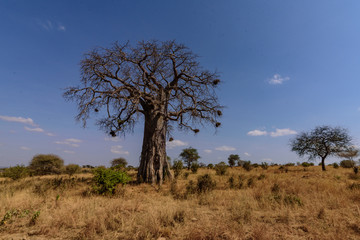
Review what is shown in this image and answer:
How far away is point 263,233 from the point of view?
3.13 metres

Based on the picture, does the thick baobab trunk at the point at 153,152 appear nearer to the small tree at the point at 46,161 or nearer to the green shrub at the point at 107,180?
the green shrub at the point at 107,180

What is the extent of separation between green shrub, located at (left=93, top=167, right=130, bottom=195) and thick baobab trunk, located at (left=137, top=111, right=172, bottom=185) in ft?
7.52

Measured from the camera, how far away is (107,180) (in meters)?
6.89

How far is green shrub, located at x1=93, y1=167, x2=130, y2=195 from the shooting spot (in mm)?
6824

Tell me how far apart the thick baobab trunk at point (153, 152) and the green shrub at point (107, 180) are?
229 centimetres

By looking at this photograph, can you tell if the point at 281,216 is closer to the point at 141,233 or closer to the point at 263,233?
the point at 263,233

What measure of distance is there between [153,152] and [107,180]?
327cm

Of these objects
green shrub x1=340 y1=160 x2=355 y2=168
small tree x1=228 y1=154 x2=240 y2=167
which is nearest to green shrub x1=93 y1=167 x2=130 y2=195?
small tree x1=228 y1=154 x2=240 y2=167

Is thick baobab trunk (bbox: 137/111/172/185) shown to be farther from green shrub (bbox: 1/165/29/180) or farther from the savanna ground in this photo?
green shrub (bbox: 1/165/29/180)

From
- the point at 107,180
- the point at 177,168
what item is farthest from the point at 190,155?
the point at 107,180

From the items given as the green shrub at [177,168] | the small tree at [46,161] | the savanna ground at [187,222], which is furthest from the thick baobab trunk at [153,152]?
the small tree at [46,161]

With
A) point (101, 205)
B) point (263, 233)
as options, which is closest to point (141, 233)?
point (263, 233)

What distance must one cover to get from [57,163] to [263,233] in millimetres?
28303

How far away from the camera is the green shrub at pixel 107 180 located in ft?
22.4
